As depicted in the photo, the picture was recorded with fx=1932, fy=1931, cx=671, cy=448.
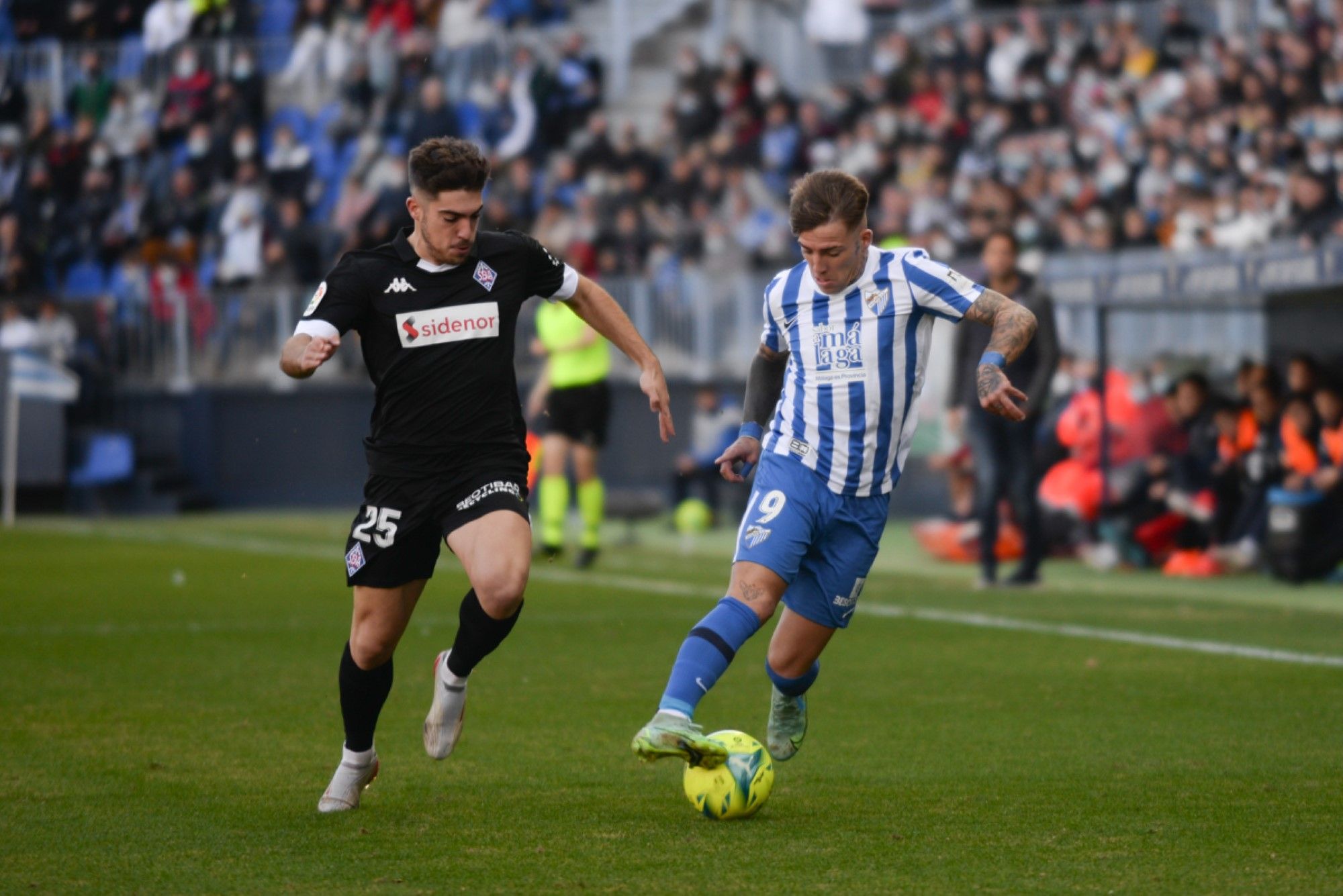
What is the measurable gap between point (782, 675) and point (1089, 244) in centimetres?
1348

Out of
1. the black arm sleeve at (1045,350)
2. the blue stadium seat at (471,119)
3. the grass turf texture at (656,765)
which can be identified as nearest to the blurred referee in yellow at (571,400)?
the grass turf texture at (656,765)

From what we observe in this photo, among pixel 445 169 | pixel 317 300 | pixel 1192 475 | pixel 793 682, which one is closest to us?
pixel 445 169

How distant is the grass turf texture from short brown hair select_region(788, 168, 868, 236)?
1810 millimetres

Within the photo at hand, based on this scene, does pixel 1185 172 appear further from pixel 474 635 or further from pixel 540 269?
pixel 474 635

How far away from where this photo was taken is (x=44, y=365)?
2241 centimetres

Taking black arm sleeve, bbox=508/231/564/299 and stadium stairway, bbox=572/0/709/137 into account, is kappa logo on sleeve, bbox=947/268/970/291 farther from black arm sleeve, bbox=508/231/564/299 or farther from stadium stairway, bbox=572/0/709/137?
stadium stairway, bbox=572/0/709/137

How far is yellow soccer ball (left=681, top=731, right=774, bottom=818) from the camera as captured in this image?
567 cm

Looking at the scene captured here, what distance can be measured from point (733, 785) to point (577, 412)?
9.39m

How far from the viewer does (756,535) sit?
6.15 metres

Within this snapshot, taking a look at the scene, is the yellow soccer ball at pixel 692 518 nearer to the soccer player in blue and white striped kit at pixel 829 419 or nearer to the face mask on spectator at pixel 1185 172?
the face mask on spectator at pixel 1185 172

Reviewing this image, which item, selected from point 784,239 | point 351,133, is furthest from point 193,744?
point 351,133

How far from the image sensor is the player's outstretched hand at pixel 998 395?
576 cm

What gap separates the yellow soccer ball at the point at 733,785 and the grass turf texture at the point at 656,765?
7 cm

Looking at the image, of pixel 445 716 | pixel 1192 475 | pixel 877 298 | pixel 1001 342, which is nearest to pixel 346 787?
pixel 445 716
